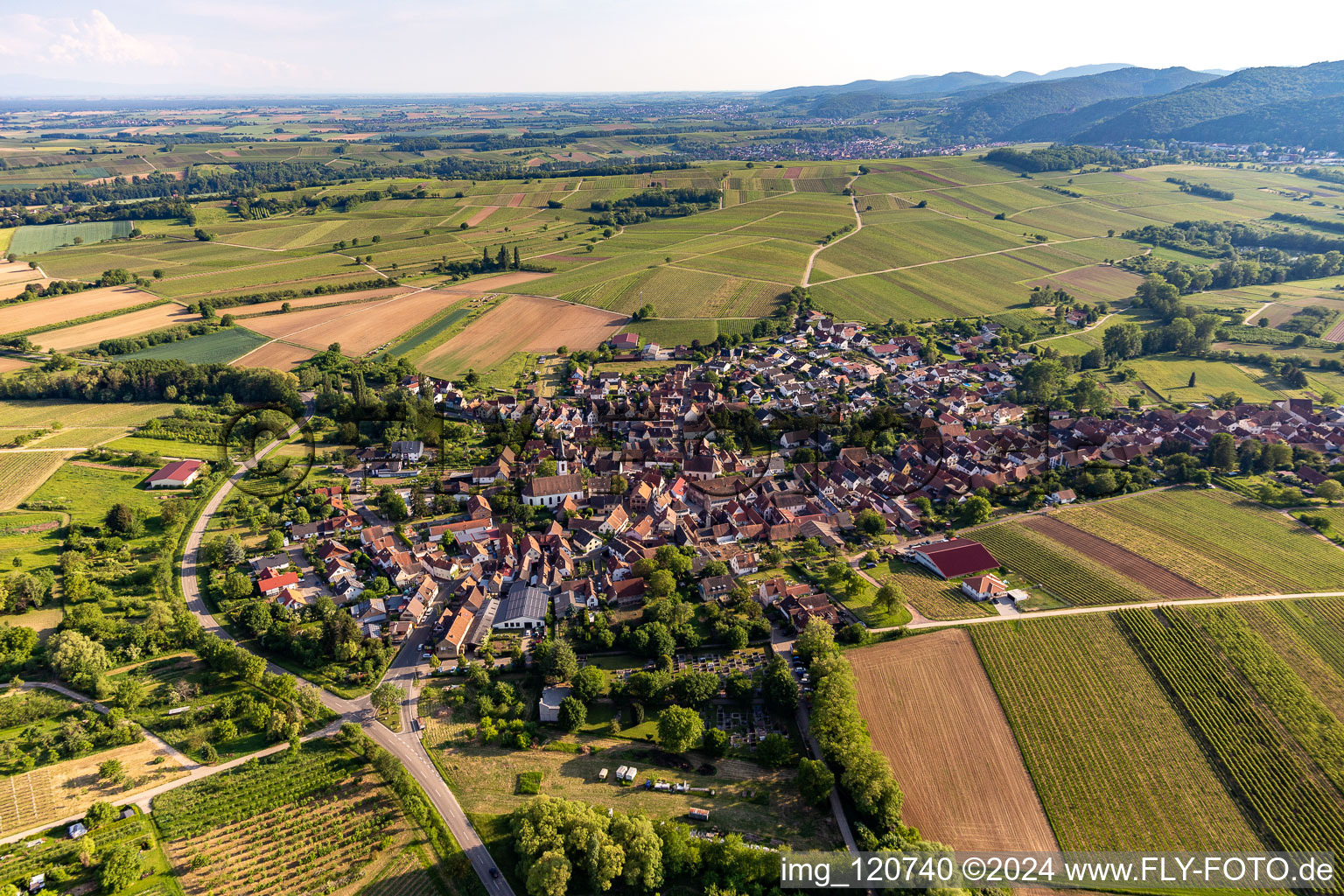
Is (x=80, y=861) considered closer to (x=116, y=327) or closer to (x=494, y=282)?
(x=116, y=327)

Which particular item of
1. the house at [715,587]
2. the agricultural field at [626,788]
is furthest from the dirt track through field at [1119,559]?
the agricultural field at [626,788]

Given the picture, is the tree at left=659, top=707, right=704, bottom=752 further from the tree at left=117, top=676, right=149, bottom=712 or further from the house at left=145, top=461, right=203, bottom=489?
the house at left=145, top=461, right=203, bottom=489

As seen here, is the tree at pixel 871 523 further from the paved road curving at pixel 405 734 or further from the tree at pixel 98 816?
the tree at pixel 98 816

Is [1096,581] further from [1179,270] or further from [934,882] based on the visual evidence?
[1179,270]

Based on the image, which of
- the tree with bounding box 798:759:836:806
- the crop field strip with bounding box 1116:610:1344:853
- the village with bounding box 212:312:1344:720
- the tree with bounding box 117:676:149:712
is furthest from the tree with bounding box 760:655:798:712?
the tree with bounding box 117:676:149:712

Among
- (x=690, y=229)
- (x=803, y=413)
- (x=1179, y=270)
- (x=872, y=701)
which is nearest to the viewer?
(x=872, y=701)

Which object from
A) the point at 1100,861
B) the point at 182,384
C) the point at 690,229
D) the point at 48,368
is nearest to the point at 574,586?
the point at 1100,861

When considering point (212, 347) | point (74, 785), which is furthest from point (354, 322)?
point (74, 785)
